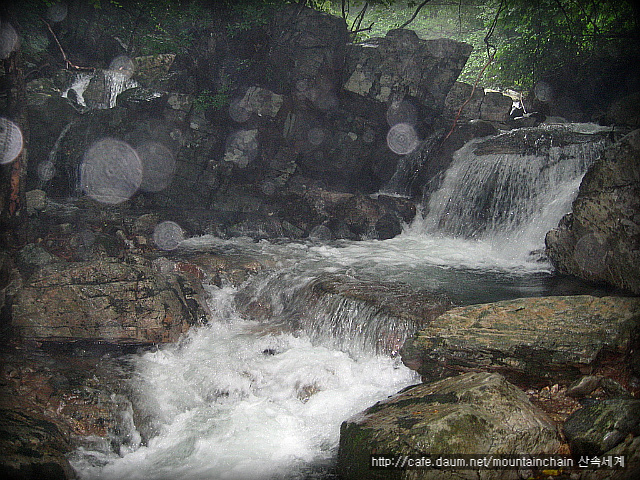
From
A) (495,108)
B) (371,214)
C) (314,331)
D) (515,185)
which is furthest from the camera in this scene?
(495,108)

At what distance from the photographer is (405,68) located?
11.9 m

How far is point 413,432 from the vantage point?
3.13 m

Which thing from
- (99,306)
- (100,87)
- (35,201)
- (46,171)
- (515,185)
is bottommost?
(99,306)

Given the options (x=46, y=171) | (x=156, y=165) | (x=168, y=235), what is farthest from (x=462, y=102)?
(x=46, y=171)

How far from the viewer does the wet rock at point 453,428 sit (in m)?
2.98

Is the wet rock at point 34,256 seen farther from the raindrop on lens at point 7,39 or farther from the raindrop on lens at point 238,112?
the raindrop on lens at point 238,112

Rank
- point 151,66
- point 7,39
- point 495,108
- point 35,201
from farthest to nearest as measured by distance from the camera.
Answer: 1. point 151,66
2. point 495,108
3. point 35,201
4. point 7,39

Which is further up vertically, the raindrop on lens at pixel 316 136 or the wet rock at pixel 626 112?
the wet rock at pixel 626 112

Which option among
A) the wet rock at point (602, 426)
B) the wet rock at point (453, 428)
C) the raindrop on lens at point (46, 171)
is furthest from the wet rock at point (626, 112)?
the raindrop on lens at point (46, 171)

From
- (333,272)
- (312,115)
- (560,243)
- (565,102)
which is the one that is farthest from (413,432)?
(565,102)

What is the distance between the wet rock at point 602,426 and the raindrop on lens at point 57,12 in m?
16.6

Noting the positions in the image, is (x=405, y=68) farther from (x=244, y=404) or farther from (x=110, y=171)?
(x=244, y=404)

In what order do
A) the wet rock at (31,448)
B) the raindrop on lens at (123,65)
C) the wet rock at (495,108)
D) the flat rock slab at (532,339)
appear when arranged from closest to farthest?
the wet rock at (31,448), the flat rock slab at (532,339), the wet rock at (495,108), the raindrop on lens at (123,65)

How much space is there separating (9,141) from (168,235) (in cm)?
392
